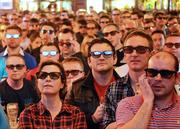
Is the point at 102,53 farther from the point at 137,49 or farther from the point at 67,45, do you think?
the point at 67,45

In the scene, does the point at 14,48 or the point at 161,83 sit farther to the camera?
the point at 14,48

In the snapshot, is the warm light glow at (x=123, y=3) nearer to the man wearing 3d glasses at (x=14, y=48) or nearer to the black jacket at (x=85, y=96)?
the man wearing 3d glasses at (x=14, y=48)

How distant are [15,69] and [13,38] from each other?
8.07ft

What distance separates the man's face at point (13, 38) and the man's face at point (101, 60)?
293cm

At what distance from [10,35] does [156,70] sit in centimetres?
482

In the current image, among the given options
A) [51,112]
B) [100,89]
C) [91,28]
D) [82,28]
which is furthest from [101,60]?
[82,28]

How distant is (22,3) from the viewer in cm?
2538

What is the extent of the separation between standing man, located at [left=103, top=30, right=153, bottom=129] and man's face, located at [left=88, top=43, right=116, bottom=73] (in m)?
0.37

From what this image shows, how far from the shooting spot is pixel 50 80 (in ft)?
14.1

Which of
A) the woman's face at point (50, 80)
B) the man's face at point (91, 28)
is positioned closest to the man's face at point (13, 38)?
the man's face at point (91, 28)

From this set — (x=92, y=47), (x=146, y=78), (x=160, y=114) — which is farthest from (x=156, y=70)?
(x=92, y=47)

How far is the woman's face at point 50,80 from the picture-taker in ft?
14.0

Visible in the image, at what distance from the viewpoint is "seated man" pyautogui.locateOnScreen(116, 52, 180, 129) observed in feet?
11.0

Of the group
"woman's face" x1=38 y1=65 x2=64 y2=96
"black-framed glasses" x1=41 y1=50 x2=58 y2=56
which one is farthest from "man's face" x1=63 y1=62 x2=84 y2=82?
"woman's face" x1=38 y1=65 x2=64 y2=96
